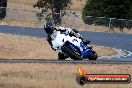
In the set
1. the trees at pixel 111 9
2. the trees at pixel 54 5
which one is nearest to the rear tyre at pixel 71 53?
the trees at pixel 54 5

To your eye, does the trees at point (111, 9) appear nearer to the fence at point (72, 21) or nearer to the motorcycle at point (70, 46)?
the fence at point (72, 21)

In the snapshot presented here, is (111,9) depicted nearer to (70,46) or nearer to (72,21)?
(72,21)

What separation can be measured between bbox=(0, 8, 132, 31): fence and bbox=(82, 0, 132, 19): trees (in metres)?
5.08

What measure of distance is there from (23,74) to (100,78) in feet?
15.9

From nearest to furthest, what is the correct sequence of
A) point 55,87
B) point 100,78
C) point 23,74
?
point 100,78 < point 55,87 < point 23,74

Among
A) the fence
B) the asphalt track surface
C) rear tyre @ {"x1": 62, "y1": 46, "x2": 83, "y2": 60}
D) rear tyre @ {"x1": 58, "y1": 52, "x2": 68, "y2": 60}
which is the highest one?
rear tyre @ {"x1": 62, "y1": 46, "x2": 83, "y2": 60}

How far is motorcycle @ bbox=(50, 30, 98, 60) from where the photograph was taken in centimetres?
1997

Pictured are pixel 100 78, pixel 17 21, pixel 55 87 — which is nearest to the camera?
pixel 100 78

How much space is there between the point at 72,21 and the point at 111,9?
747cm

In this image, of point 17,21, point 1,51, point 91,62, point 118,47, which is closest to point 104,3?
point 17,21

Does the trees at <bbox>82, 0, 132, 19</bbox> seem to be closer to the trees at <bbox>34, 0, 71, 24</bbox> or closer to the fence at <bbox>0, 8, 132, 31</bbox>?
the trees at <bbox>34, 0, 71, 24</bbox>

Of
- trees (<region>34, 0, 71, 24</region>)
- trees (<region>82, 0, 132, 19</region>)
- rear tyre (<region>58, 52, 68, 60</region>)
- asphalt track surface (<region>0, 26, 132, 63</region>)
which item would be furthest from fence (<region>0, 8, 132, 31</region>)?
rear tyre (<region>58, 52, 68, 60</region>)

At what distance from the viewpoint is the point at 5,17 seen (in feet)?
157

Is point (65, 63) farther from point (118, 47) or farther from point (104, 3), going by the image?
point (104, 3)
